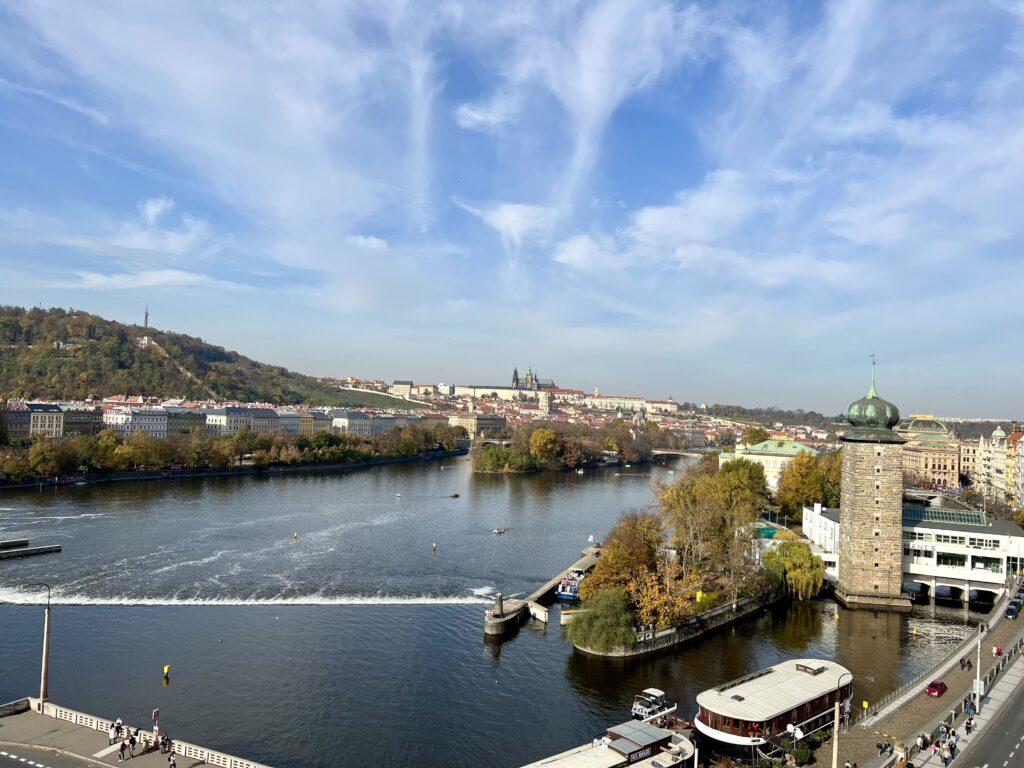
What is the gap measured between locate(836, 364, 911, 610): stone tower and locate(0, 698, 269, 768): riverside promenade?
21.1 meters

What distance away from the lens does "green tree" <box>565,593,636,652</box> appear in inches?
787

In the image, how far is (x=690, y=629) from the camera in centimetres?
2200

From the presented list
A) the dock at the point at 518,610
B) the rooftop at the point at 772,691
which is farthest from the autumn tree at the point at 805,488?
the rooftop at the point at 772,691

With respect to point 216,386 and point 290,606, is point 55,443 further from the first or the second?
point 216,386

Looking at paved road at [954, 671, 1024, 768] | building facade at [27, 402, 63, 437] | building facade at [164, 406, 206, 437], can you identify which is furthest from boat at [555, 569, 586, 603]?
building facade at [164, 406, 206, 437]

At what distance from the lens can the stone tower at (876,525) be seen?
25.9 m

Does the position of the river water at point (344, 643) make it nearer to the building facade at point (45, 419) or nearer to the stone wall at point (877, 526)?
the stone wall at point (877, 526)

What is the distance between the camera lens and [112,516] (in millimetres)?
38188

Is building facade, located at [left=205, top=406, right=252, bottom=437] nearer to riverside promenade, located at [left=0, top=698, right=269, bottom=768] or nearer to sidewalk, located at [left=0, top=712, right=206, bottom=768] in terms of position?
riverside promenade, located at [left=0, top=698, right=269, bottom=768]

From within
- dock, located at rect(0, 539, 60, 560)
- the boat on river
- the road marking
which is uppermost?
the boat on river

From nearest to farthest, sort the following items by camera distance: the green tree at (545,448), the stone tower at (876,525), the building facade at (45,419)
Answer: the stone tower at (876,525) < the building facade at (45,419) < the green tree at (545,448)

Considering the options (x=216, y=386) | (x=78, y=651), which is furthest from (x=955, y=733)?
(x=216, y=386)

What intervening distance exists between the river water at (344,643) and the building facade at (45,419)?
34349mm

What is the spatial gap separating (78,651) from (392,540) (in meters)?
16.4
